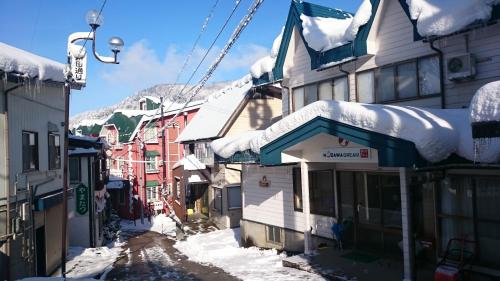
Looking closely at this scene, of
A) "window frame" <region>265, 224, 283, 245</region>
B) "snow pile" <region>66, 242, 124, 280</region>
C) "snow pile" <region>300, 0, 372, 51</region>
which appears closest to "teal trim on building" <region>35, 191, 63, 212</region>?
"snow pile" <region>66, 242, 124, 280</region>

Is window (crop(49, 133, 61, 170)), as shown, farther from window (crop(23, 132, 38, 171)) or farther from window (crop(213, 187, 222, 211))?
window (crop(213, 187, 222, 211))

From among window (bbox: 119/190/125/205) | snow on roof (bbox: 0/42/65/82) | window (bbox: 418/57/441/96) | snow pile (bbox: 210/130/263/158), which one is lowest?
window (bbox: 119/190/125/205)

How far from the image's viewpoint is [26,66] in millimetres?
11641

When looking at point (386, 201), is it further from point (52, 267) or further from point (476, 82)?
point (52, 267)

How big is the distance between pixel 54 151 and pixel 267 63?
951cm

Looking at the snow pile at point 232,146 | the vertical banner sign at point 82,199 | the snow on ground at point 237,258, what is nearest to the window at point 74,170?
the vertical banner sign at point 82,199

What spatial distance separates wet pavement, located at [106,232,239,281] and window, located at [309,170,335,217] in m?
4.04

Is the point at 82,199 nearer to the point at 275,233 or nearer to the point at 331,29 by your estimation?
the point at 275,233

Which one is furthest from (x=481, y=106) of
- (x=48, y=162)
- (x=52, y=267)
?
(x=52, y=267)

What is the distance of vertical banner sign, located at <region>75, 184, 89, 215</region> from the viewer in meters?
22.7

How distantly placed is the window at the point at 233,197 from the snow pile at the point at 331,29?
553 inches

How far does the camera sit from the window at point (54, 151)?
1612cm

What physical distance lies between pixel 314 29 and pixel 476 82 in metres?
6.55

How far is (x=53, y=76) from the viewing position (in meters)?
13.1
